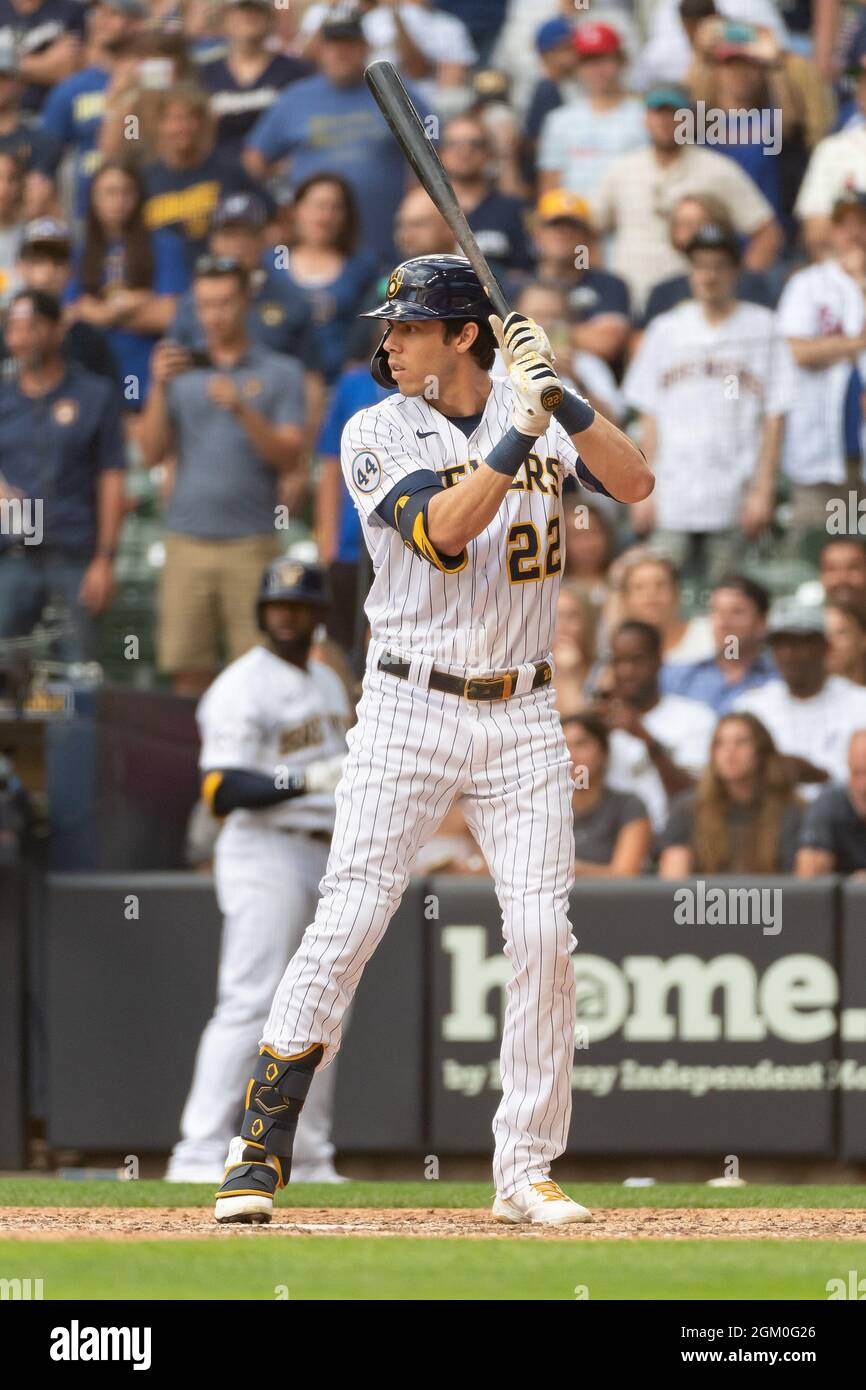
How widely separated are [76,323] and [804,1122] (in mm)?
4051

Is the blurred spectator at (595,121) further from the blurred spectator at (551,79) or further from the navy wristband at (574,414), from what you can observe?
the navy wristband at (574,414)

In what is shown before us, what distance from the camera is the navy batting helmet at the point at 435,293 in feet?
14.7

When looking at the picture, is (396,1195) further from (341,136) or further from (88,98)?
(88,98)

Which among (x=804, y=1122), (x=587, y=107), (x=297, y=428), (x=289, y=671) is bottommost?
(x=804, y=1122)

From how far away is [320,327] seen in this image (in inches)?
335

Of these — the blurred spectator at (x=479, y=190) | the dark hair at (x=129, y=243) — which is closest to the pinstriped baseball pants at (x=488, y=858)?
the dark hair at (x=129, y=243)

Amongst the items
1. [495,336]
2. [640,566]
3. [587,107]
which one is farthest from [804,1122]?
[587,107]

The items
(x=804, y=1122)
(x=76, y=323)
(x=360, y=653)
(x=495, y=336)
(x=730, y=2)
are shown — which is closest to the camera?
(x=495, y=336)

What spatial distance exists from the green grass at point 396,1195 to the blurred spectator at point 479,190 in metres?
4.13

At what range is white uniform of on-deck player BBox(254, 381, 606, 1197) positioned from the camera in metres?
4.44

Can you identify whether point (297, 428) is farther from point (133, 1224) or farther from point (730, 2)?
point (133, 1224)

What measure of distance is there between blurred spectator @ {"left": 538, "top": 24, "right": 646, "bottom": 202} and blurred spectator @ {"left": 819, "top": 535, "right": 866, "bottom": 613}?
82.3 inches

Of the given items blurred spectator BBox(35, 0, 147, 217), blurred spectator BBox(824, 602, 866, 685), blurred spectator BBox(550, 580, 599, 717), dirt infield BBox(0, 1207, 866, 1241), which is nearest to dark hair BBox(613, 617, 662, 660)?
blurred spectator BBox(550, 580, 599, 717)

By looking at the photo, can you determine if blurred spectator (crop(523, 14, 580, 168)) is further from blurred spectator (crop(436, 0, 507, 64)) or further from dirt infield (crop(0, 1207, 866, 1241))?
dirt infield (crop(0, 1207, 866, 1241))
